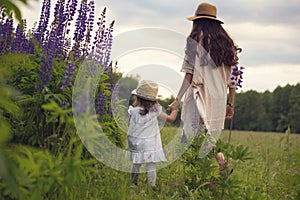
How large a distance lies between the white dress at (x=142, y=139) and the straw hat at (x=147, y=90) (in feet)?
0.54

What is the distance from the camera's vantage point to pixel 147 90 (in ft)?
17.5

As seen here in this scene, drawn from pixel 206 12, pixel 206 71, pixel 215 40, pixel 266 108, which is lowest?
pixel 206 71

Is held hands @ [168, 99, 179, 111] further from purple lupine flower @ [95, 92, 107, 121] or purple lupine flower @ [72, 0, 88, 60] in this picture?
purple lupine flower @ [72, 0, 88, 60]

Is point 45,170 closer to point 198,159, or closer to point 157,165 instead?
point 198,159

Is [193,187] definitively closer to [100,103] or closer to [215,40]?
[100,103]

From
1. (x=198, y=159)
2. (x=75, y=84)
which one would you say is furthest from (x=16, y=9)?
(x=198, y=159)

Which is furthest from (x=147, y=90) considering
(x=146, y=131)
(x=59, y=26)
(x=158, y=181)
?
(x=59, y=26)

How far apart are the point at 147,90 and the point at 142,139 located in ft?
1.82

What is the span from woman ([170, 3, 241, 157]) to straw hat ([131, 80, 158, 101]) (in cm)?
28

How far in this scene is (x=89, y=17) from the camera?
4.45 meters

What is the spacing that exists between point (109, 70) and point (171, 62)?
2.76 ft

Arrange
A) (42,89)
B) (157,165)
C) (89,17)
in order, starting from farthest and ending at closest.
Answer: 1. (157,165)
2. (89,17)
3. (42,89)

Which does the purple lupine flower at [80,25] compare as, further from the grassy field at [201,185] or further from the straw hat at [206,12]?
the straw hat at [206,12]

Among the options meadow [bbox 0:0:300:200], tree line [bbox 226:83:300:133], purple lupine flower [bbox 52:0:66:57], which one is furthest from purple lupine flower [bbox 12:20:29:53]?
tree line [bbox 226:83:300:133]
